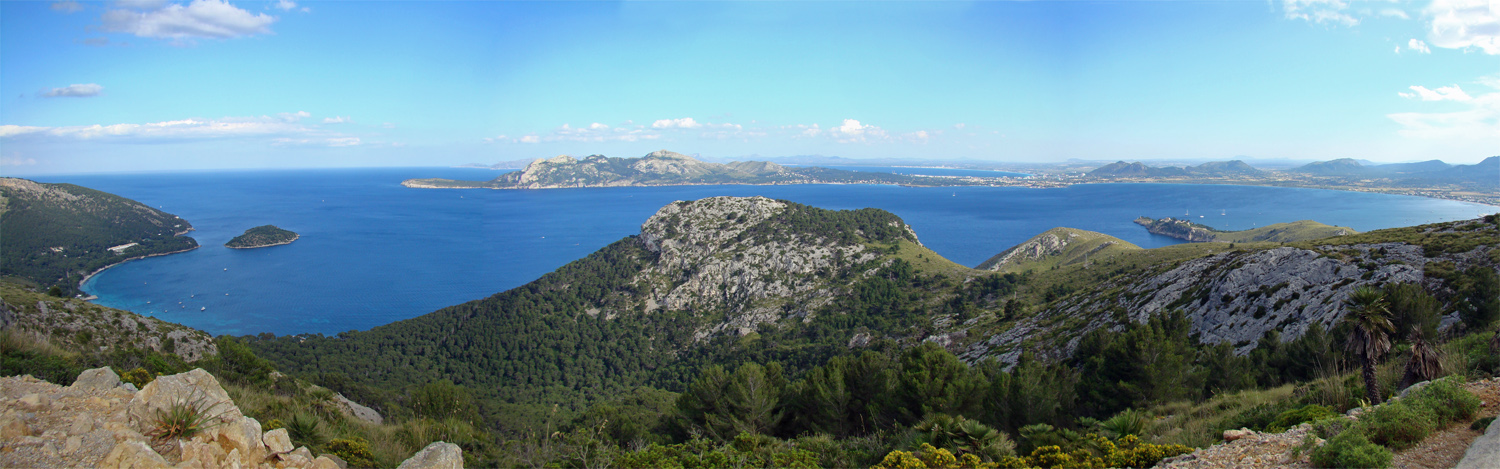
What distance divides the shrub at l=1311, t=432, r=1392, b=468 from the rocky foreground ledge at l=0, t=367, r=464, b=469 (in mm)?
14373

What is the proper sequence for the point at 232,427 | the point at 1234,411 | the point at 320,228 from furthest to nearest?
the point at 320,228 → the point at 1234,411 → the point at 232,427

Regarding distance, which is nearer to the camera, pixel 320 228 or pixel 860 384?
pixel 860 384

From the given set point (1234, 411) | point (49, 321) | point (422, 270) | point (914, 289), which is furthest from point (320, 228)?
point (1234, 411)

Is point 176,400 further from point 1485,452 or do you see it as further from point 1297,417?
point 1297,417

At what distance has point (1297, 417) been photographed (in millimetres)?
11102

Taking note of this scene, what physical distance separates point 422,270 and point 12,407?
131566 millimetres

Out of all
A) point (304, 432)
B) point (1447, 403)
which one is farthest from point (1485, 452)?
point (304, 432)

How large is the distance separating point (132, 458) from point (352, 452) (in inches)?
220

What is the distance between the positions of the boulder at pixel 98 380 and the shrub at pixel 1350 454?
62.5ft

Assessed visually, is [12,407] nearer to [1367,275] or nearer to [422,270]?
[1367,275]

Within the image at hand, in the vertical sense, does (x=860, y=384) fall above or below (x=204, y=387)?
below

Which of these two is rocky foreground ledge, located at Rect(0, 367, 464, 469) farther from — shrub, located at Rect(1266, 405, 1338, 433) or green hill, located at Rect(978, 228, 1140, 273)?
green hill, located at Rect(978, 228, 1140, 273)

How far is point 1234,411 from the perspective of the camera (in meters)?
14.5

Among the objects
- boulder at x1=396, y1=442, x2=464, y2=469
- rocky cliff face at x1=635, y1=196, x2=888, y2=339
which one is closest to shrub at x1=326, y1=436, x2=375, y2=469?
boulder at x1=396, y1=442, x2=464, y2=469
